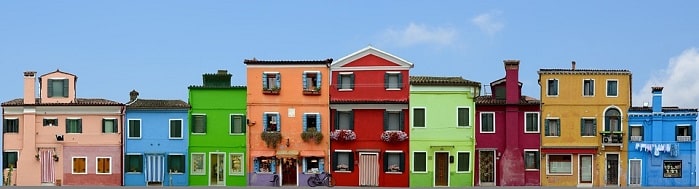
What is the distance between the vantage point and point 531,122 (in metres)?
48.3

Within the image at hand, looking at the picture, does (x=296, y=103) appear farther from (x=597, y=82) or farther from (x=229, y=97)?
(x=597, y=82)

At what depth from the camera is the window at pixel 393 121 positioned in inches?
1905

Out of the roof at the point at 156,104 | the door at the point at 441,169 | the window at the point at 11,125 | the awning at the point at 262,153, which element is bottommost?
the door at the point at 441,169

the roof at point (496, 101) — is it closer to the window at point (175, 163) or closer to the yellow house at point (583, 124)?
the yellow house at point (583, 124)

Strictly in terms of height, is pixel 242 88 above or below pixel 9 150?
above

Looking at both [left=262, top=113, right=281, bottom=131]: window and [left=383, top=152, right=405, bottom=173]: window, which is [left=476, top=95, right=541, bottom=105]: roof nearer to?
[left=383, top=152, right=405, bottom=173]: window

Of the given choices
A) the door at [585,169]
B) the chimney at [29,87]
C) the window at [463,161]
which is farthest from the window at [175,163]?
the door at [585,169]

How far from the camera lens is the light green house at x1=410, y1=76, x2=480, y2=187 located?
48062 mm

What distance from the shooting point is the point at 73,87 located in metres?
49.6

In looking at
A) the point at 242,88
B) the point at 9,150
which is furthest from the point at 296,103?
the point at 9,150

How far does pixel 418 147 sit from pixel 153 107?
1443cm

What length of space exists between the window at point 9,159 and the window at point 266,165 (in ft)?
43.3

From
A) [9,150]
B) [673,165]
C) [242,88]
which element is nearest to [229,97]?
[242,88]

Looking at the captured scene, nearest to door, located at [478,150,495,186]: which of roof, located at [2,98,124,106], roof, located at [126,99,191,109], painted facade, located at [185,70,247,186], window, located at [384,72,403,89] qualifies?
window, located at [384,72,403,89]
